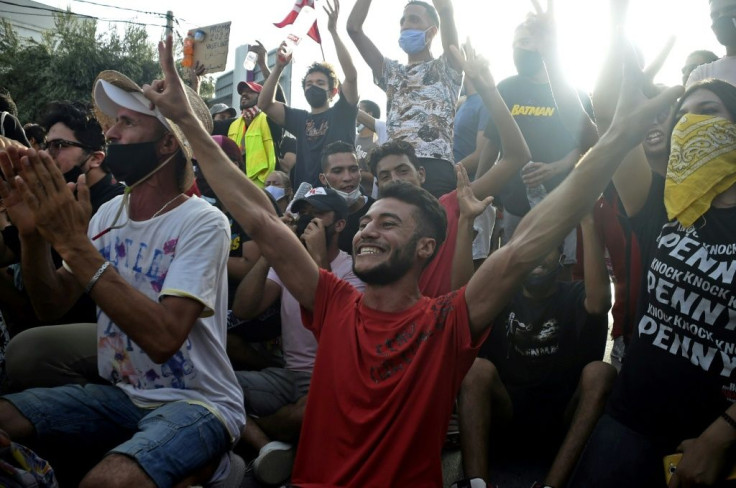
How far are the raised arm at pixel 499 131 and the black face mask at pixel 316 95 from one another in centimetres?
210

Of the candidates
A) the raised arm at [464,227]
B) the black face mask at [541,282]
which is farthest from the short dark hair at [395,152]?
the black face mask at [541,282]

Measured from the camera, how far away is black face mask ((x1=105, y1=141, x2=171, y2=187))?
108 inches

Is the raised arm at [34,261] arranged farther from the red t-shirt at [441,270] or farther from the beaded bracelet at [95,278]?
the red t-shirt at [441,270]

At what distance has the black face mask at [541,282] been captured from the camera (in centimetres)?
359

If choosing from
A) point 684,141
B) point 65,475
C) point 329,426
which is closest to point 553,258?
point 684,141

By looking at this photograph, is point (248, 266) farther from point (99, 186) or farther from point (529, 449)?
point (529, 449)

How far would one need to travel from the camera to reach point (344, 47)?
5.39 metres

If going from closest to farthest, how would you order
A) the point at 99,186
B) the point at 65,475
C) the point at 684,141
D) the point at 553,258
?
the point at 684,141, the point at 65,475, the point at 553,258, the point at 99,186

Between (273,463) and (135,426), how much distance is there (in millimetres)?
1074

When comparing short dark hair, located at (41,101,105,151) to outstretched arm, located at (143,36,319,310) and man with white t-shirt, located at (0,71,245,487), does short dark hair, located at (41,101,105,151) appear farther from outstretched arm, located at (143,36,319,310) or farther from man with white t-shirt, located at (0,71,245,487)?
outstretched arm, located at (143,36,319,310)

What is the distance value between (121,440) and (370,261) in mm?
1215

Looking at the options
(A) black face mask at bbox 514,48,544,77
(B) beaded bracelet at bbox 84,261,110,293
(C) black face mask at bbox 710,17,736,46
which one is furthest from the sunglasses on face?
(C) black face mask at bbox 710,17,736,46

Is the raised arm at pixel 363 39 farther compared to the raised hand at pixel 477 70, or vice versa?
the raised arm at pixel 363 39

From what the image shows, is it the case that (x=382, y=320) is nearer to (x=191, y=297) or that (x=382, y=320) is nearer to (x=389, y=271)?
(x=389, y=271)
